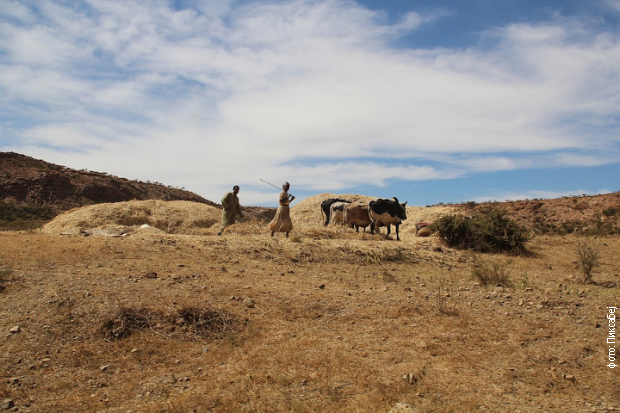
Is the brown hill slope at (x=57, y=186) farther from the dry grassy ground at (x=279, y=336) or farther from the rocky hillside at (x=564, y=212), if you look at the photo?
the rocky hillside at (x=564, y=212)

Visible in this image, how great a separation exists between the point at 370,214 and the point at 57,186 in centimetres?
2012

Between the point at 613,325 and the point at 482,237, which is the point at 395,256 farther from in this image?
the point at 613,325

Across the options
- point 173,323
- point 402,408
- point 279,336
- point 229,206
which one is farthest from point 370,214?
point 402,408

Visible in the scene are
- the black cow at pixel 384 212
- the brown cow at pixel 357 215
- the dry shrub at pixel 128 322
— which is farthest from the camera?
the brown cow at pixel 357 215

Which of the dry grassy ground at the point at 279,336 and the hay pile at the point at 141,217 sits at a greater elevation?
the hay pile at the point at 141,217

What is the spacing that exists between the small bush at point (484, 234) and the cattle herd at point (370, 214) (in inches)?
57.7

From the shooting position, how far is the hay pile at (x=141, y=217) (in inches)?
602

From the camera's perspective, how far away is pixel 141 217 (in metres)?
16.4

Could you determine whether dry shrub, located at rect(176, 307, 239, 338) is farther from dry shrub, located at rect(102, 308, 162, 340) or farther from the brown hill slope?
the brown hill slope

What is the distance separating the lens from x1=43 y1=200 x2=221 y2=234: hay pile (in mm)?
15281

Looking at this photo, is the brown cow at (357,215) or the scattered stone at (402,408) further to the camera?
the brown cow at (357,215)

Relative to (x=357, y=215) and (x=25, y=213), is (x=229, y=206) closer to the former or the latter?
(x=357, y=215)

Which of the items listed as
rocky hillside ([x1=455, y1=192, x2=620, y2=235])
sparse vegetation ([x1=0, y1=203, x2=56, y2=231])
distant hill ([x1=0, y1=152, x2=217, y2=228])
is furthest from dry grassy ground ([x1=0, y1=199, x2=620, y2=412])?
rocky hillside ([x1=455, y1=192, x2=620, y2=235])

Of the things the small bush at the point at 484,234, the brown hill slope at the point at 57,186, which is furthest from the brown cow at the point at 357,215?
the brown hill slope at the point at 57,186
